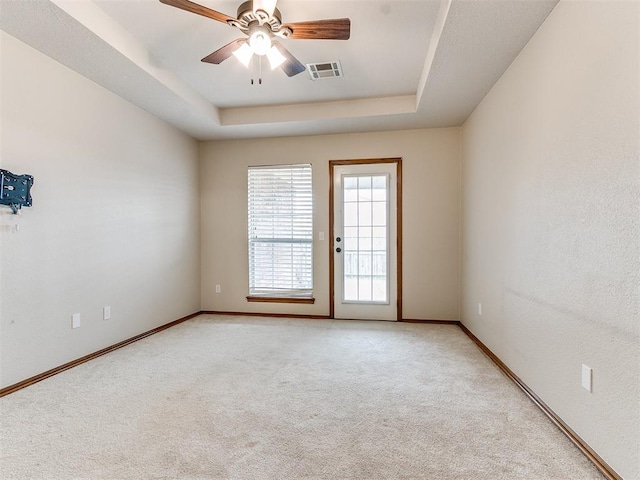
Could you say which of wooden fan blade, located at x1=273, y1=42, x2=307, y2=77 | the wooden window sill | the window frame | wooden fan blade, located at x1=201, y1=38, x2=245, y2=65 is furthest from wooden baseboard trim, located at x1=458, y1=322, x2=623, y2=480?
wooden fan blade, located at x1=201, y1=38, x2=245, y2=65

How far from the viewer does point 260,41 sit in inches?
85.3

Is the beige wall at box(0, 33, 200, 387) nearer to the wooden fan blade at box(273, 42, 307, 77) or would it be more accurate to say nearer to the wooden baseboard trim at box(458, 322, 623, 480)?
the wooden fan blade at box(273, 42, 307, 77)

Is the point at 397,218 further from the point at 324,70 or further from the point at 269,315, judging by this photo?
the point at 269,315

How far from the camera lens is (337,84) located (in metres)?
3.39

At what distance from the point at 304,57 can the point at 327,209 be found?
1.96 m

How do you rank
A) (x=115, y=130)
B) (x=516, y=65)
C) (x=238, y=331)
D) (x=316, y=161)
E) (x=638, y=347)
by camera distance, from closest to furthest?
(x=638, y=347)
(x=516, y=65)
(x=115, y=130)
(x=238, y=331)
(x=316, y=161)

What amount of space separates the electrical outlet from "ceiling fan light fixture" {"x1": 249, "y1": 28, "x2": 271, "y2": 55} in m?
2.62

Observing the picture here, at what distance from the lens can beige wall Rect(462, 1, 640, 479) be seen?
54.2 inches

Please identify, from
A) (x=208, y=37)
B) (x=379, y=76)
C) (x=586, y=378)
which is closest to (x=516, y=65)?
(x=379, y=76)

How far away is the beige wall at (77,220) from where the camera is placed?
2342mm

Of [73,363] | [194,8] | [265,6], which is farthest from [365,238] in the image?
[73,363]

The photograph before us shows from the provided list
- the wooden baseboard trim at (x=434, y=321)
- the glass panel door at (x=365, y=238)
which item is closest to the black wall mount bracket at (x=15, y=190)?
the glass panel door at (x=365, y=238)

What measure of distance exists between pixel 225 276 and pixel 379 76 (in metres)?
3.26

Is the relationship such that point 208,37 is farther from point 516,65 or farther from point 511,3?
point 516,65
